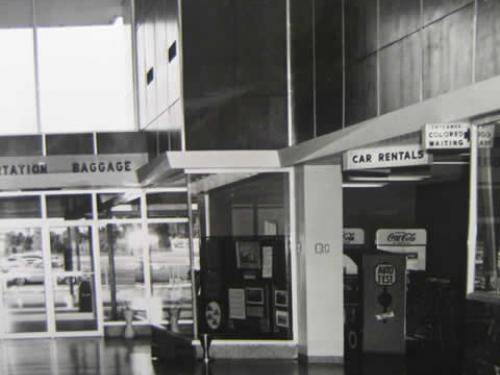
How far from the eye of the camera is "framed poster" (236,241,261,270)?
9.93 m

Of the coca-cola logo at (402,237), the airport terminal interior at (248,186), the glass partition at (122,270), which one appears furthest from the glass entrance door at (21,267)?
the coca-cola logo at (402,237)

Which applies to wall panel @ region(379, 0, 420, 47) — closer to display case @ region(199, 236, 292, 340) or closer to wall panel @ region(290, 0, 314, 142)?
Answer: wall panel @ region(290, 0, 314, 142)

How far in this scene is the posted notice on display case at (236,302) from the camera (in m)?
9.99

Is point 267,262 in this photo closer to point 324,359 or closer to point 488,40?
point 324,359

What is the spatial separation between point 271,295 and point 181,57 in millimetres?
3522

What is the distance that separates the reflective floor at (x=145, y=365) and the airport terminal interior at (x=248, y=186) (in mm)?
62

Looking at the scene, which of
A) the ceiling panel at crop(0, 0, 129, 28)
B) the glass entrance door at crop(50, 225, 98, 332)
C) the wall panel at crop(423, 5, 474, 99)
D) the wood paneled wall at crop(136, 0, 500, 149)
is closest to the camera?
the wall panel at crop(423, 5, 474, 99)

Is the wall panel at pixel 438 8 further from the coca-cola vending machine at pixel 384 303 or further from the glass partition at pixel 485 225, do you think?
the coca-cola vending machine at pixel 384 303

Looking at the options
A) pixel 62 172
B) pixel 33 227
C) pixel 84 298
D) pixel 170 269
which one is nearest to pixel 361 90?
pixel 170 269

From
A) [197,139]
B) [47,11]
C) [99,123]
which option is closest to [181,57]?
[197,139]

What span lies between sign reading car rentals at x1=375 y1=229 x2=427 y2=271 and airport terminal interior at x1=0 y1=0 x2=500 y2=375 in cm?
5

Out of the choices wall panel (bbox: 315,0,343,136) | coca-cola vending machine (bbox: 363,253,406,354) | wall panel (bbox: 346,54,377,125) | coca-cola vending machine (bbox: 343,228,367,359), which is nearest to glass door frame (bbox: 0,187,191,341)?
coca-cola vending machine (bbox: 343,228,367,359)

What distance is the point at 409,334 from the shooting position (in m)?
11.2

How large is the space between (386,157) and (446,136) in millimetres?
1424
